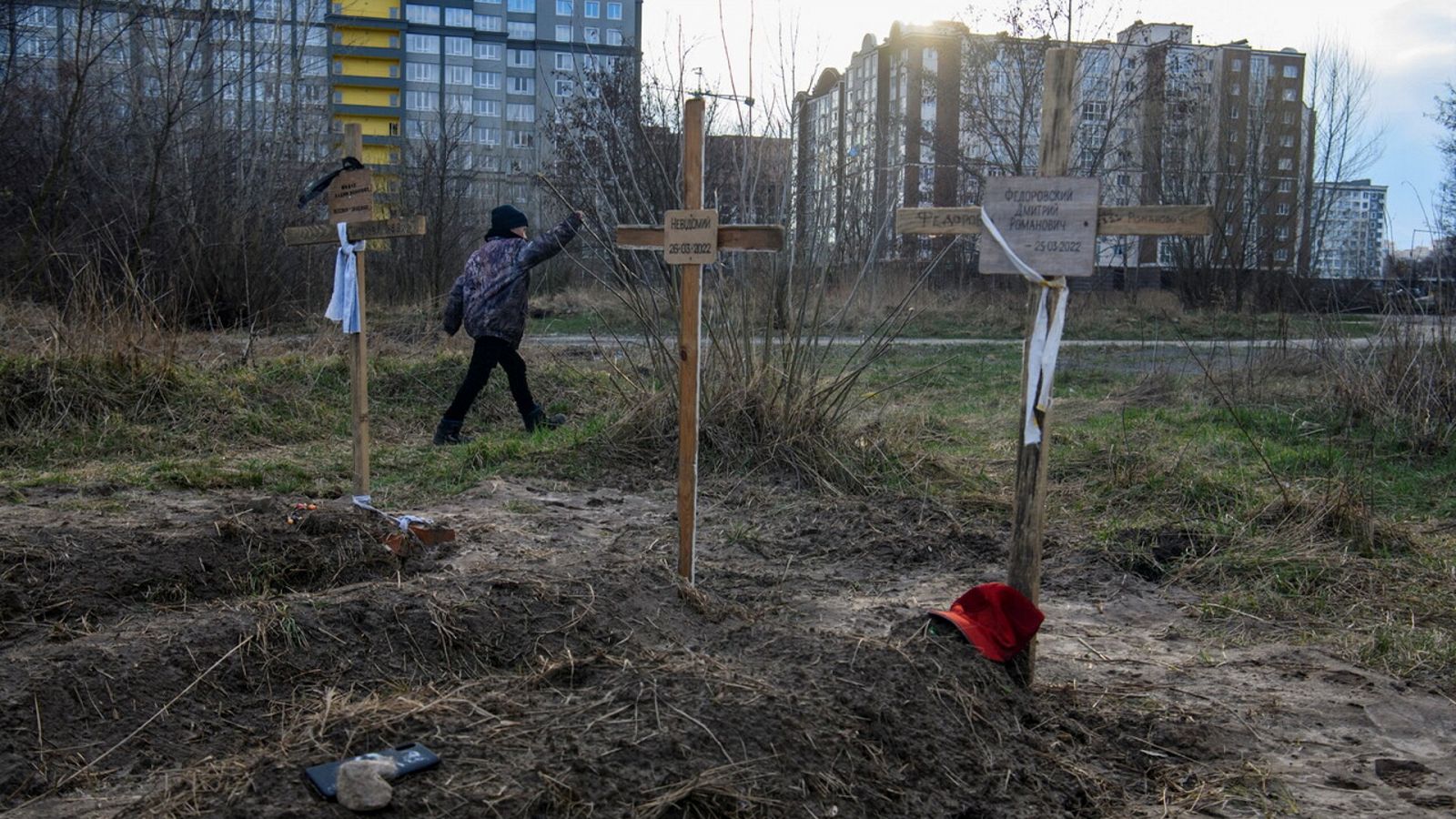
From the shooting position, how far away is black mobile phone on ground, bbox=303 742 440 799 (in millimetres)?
2488

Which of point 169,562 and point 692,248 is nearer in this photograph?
point 692,248

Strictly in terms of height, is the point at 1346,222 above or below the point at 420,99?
below

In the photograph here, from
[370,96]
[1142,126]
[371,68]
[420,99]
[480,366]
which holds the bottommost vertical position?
[480,366]

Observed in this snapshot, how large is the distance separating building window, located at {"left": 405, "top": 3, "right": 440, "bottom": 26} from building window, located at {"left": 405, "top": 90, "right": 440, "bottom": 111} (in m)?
4.59

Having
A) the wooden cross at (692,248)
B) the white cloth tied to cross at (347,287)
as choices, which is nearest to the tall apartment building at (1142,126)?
the white cloth tied to cross at (347,287)

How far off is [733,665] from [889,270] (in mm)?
19935

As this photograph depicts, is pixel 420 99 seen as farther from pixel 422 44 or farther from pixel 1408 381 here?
pixel 1408 381

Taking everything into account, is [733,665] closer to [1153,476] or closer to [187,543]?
[187,543]

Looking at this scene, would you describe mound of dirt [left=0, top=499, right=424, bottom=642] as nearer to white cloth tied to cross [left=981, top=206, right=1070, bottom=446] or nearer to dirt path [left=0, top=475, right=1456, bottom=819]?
dirt path [left=0, top=475, right=1456, bottom=819]

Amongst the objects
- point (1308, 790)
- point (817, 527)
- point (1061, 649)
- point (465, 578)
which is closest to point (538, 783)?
point (465, 578)

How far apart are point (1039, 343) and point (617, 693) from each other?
168 cm

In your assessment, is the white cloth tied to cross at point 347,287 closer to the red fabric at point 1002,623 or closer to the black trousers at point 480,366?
the black trousers at point 480,366

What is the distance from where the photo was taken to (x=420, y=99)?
208 ft

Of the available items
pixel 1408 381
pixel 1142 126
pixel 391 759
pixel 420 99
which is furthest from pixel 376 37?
pixel 391 759
